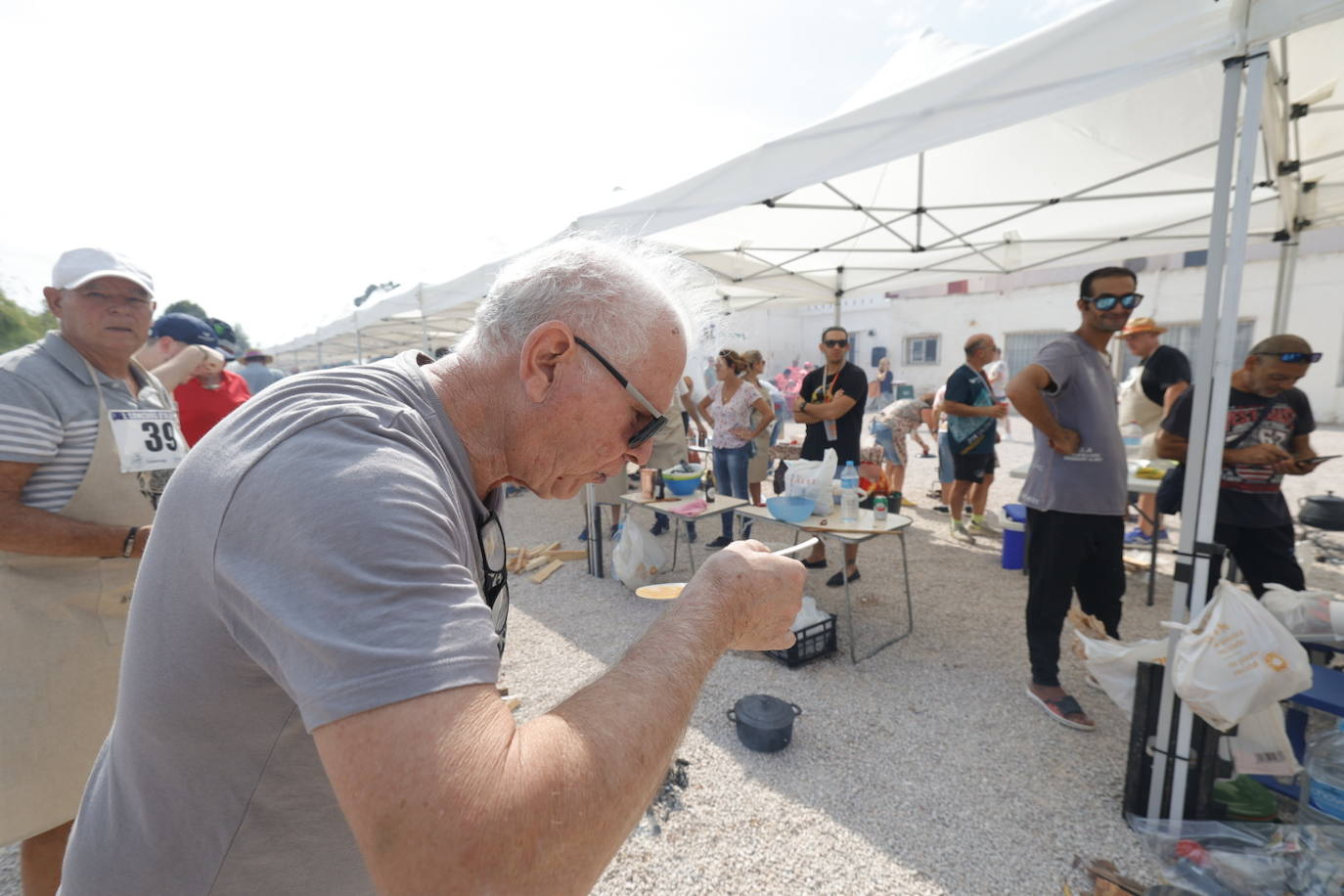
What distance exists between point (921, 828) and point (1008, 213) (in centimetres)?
574

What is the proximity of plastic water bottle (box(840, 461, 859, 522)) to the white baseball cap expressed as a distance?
3.71 meters

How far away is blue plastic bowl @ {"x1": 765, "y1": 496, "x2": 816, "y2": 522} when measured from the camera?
3.75 meters

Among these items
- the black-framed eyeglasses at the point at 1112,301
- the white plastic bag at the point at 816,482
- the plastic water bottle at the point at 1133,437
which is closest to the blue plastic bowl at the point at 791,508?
the white plastic bag at the point at 816,482

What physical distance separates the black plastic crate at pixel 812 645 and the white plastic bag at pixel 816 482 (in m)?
0.77

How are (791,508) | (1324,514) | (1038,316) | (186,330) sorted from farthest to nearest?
(1038,316) → (1324,514) → (791,508) → (186,330)

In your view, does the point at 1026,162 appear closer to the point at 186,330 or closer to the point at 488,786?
the point at 488,786

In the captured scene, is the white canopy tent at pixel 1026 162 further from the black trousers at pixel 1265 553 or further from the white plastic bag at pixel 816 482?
the black trousers at pixel 1265 553

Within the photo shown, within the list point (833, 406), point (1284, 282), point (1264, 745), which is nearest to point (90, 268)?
point (833, 406)

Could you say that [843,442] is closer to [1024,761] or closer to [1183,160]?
[1024,761]

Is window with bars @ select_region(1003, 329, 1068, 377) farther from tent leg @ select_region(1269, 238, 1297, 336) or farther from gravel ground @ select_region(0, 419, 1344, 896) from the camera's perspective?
gravel ground @ select_region(0, 419, 1344, 896)

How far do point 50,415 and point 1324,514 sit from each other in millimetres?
7217

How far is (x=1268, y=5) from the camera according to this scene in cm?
177

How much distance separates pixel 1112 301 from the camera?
2.64m

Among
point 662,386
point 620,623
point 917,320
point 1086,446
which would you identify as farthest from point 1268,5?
point 917,320
